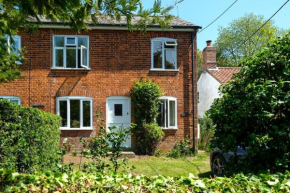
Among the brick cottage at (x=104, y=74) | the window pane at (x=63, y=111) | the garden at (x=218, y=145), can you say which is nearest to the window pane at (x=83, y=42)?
the brick cottage at (x=104, y=74)

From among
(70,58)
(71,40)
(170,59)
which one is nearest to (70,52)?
(70,58)

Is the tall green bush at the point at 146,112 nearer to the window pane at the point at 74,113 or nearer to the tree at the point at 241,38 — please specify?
the window pane at the point at 74,113

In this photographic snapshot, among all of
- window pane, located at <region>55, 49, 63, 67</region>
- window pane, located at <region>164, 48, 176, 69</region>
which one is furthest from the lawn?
window pane, located at <region>55, 49, 63, 67</region>

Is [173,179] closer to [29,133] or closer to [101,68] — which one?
[29,133]

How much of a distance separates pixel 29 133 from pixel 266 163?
4.65 m

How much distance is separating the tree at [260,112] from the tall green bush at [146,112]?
8657 millimetres

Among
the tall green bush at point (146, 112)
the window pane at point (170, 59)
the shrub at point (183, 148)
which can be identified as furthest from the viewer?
the window pane at point (170, 59)

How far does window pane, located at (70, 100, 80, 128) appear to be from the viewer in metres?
14.7

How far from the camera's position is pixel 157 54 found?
15.3 meters

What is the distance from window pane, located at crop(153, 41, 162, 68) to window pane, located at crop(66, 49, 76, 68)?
362 cm

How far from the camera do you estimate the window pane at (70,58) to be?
1484 cm

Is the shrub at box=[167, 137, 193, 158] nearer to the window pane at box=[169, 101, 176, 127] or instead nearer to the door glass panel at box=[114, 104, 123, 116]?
the window pane at box=[169, 101, 176, 127]

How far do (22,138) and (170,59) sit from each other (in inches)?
387

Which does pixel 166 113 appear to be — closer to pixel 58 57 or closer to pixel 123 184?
pixel 58 57
